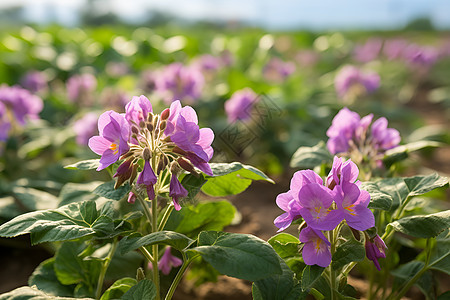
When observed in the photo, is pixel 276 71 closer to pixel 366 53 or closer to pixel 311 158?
pixel 311 158

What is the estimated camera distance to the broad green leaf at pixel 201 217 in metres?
1.91

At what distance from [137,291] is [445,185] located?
3.66 ft

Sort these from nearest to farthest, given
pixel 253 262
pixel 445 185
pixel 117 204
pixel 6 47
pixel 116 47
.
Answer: pixel 253 262, pixel 445 185, pixel 117 204, pixel 6 47, pixel 116 47

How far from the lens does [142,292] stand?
144cm

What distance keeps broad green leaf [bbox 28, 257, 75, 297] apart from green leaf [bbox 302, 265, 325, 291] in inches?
42.2

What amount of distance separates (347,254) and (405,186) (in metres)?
0.51

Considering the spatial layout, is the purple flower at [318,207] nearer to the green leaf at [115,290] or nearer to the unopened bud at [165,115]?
the unopened bud at [165,115]

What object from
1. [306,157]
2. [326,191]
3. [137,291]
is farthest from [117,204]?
[326,191]

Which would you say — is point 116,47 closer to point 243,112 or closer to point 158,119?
point 243,112

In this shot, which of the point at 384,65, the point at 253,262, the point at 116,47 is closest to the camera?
the point at 253,262

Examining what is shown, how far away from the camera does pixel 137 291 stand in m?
1.45

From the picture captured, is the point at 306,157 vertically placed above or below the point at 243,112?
above

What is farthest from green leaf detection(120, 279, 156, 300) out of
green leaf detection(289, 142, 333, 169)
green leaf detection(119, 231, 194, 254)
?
green leaf detection(289, 142, 333, 169)

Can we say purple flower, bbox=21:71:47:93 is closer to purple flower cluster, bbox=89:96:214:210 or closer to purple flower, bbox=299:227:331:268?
purple flower cluster, bbox=89:96:214:210
